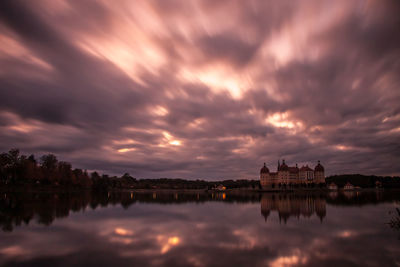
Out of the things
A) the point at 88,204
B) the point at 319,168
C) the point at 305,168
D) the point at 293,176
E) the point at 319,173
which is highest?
the point at 305,168

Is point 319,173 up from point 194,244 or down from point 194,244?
up

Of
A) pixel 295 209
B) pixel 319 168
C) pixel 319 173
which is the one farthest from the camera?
pixel 319 168

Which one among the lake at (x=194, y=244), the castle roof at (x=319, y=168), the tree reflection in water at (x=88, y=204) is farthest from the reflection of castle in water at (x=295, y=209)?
the castle roof at (x=319, y=168)

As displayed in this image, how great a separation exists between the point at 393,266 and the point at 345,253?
9.45 feet

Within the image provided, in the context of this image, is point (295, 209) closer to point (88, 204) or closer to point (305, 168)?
point (88, 204)

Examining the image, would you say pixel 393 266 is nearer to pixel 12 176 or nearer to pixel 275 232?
pixel 275 232

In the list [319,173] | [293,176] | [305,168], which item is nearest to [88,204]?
[293,176]

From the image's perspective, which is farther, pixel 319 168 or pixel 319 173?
pixel 319 168

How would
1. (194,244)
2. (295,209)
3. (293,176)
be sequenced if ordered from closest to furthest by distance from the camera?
1. (194,244)
2. (295,209)
3. (293,176)

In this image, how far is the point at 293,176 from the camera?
171 m

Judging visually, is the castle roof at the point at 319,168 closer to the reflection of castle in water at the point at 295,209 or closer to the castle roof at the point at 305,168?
the castle roof at the point at 305,168

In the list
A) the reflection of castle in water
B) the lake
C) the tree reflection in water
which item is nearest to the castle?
the tree reflection in water

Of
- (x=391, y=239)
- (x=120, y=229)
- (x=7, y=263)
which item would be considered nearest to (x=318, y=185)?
(x=391, y=239)

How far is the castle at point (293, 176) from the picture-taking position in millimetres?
164000
